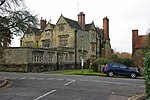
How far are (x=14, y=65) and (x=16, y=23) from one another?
19.0 metres

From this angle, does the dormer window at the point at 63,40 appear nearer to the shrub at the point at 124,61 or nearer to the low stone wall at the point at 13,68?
the shrub at the point at 124,61

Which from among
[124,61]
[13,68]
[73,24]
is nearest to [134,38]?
[124,61]

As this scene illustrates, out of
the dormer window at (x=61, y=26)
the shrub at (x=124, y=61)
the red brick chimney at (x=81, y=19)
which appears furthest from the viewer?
the red brick chimney at (x=81, y=19)

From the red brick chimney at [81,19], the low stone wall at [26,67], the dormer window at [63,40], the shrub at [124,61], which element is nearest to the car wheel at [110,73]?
the shrub at [124,61]

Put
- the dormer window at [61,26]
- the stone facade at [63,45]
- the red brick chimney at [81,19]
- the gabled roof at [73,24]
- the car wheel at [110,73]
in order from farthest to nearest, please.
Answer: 1. the red brick chimney at [81,19]
2. the dormer window at [61,26]
3. the gabled roof at [73,24]
4. the stone facade at [63,45]
5. the car wheel at [110,73]

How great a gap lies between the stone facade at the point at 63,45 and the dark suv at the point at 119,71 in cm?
1491

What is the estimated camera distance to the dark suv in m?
34.3

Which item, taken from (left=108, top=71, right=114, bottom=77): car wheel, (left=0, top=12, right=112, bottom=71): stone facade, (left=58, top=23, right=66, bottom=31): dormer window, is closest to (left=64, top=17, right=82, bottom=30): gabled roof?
(left=0, top=12, right=112, bottom=71): stone facade

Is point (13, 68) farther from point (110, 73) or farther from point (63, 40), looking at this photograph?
point (110, 73)

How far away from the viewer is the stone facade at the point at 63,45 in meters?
44.3

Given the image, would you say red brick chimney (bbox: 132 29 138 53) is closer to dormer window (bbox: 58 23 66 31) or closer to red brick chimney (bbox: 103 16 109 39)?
red brick chimney (bbox: 103 16 109 39)

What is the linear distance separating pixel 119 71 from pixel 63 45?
25.2 m

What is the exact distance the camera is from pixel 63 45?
189ft

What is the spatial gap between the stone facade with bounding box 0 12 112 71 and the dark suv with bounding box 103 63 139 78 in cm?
1491
